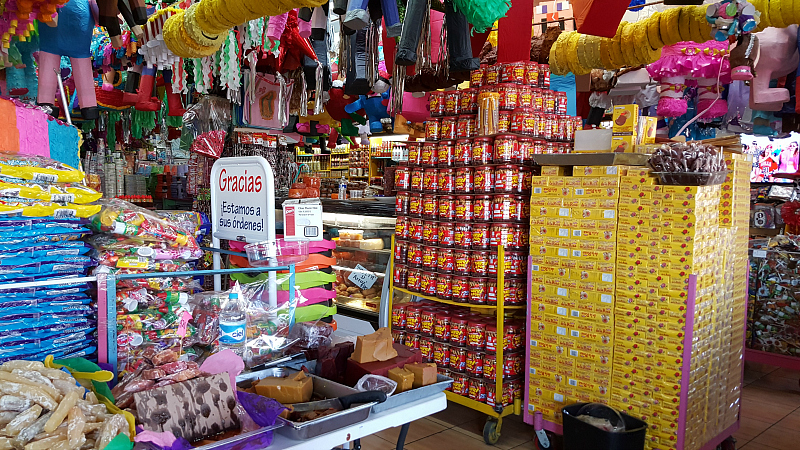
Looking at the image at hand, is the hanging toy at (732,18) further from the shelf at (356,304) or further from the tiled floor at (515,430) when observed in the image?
the shelf at (356,304)

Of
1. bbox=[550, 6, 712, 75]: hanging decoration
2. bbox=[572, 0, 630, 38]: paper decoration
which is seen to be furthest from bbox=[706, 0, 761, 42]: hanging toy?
bbox=[572, 0, 630, 38]: paper decoration

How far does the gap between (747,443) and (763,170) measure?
248 inches

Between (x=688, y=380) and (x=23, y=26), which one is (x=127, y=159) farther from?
(x=688, y=380)

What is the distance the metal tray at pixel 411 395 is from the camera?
1.81 meters

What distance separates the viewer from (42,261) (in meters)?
1.93

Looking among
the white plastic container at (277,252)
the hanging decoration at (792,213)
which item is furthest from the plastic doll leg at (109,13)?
the hanging decoration at (792,213)

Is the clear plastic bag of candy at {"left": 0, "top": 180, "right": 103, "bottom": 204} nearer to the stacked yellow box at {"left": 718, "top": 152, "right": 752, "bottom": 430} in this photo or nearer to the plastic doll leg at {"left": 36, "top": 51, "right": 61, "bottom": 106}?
the plastic doll leg at {"left": 36, "top": 51, "right": 61, "bottom": 106}

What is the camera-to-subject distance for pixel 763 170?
27.3ft

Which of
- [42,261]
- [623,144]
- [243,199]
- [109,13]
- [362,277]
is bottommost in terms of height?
[362,277]

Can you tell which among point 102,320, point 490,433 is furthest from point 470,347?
point 102,320

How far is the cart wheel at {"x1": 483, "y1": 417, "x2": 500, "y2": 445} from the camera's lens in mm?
3499

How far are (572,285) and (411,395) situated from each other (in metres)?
1.80

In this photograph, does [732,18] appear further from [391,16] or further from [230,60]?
[230,60]

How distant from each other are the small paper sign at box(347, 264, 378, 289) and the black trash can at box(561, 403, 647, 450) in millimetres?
2944
